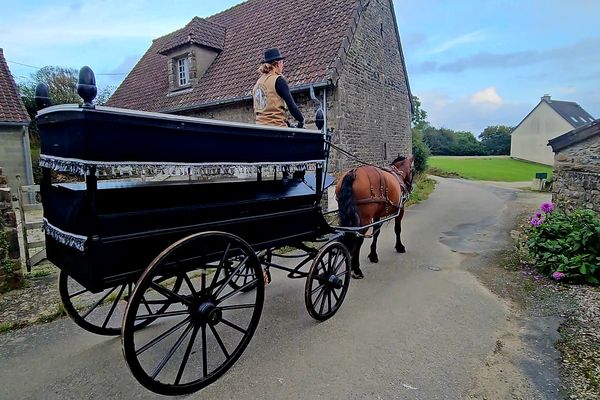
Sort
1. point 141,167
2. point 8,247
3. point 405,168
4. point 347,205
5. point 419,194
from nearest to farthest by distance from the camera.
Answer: point 141,167, point 8,247, point 347,205, point 405,168, point 419,194

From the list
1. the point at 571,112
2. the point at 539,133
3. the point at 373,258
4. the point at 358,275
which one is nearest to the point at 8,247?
the point at 358,275

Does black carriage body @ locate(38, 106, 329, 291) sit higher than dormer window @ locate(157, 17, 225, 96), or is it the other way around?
dormer window @ locate(157, 17, 225, 96)

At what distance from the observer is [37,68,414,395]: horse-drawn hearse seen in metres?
2.21

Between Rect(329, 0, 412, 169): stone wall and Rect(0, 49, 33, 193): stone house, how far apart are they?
12512 millimetres

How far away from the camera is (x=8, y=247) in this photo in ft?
15.0

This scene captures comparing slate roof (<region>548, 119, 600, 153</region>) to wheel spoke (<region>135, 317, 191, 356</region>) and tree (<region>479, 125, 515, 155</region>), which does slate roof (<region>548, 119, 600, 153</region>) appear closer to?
wheel spoke (<region>135, 317, 191, 356</region>)

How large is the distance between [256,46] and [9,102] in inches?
411

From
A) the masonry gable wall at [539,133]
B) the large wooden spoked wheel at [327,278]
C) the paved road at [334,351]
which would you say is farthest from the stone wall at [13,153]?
the masonry gable wall at [539,133]

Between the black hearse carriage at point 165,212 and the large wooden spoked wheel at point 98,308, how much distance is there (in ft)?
0.08

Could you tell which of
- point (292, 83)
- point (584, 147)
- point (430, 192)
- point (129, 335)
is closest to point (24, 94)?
point (292, 83)

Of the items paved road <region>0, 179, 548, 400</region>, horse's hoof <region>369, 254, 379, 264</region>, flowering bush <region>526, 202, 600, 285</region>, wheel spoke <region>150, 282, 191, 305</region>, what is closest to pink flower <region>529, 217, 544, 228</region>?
flowering bush <region>526, 202, 600, 285</region>

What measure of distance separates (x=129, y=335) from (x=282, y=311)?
7.26 feet

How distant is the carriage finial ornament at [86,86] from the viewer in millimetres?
2021

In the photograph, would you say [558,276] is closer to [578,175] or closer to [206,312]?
[578,175]
